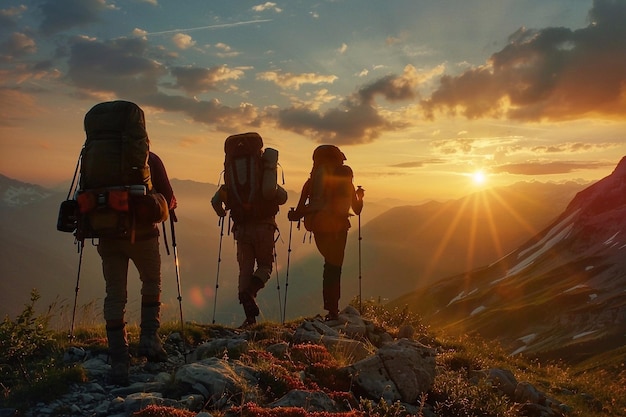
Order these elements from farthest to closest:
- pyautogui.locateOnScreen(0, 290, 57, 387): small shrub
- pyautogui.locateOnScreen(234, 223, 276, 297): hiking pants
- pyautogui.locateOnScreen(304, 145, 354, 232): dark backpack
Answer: pyautogui.locateOnScreen(304, 145, 354, 232): dark backpack, pyautogui.locateOnScreen(234, 223, 276, 297): hiking pants, pyautogui.locateOnScreen(0, 290, 57, 387): small shrub

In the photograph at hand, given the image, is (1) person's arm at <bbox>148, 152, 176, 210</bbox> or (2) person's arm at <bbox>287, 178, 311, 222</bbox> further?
(2) person's arm at <bbox>287, 178, 311, 222</bbox>

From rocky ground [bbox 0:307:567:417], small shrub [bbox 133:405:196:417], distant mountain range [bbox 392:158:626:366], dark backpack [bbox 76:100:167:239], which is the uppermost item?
dark backpack [bbox 76:100:167:239]

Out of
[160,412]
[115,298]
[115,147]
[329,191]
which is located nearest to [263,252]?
[329,191]

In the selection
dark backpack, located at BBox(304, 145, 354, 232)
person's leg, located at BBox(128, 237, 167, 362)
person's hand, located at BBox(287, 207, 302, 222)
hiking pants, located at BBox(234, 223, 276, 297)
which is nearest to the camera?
person's leg, located at BBox(128, 237, 167, 362)

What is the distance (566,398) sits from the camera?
12359mm

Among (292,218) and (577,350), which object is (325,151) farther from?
(577,350)

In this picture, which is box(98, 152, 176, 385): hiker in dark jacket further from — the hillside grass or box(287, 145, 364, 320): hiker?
box(287, 145, 364, 320): hiker

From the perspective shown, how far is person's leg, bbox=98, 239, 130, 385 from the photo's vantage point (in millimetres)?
7309

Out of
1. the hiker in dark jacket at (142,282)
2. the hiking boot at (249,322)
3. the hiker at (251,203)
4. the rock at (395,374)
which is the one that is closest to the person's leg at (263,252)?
the hiker at (251,203)

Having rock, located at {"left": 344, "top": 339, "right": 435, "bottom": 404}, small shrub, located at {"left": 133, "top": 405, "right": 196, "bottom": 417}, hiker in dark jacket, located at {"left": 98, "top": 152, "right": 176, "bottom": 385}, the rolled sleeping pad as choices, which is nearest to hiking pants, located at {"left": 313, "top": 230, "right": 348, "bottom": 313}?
the rolled sleeping pad

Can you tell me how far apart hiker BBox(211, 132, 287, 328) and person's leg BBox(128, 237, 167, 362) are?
129 inches

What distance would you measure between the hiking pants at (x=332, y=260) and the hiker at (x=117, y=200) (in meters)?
5.44

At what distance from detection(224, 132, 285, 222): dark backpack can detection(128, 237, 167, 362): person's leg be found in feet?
11.8

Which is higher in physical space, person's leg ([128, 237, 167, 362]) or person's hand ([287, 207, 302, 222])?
person's hand ([287, 207, 302, 222])
